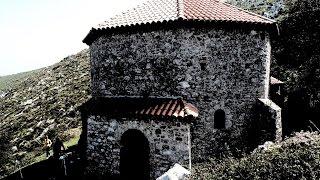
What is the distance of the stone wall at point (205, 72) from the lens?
46.8 ft

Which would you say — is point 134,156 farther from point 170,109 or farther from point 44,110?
point 44,110

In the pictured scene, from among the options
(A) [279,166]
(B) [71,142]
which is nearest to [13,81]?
(B) [71,142]

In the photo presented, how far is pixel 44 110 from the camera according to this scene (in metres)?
32.4

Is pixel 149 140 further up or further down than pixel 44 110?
further up

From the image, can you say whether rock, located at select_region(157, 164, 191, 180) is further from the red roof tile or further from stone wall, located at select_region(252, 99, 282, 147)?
stone wall, located at select_region(252, 99, 282, 147)

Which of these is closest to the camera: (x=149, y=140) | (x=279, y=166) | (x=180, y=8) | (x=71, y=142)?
(x=279, y=166)

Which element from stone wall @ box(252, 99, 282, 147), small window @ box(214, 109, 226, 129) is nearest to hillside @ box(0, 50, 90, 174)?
small window @ box(214, 109, 226, 129)

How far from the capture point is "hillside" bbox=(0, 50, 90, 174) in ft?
85.3

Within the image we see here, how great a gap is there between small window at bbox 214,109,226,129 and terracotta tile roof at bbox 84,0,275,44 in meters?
3.66

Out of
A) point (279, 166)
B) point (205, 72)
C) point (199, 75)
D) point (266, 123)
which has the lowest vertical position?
point (266, 123)

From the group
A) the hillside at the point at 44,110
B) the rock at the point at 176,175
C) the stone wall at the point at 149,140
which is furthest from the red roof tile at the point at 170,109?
Answer: the hillside at the point at 44,110

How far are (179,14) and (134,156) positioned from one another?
5825 millimetres

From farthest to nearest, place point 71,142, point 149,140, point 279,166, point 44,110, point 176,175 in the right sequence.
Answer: point 44,110 < point 71,142 < point 149,140 < point 176,175 < point 279,166

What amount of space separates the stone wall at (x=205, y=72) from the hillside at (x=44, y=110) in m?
11.4
